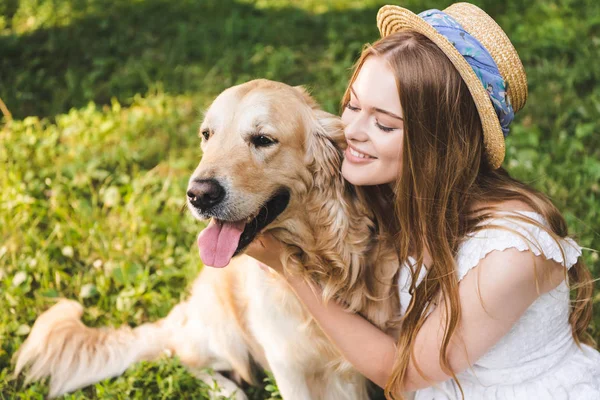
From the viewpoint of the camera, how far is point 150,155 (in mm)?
4254

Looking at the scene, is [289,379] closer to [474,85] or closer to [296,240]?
[296,240]

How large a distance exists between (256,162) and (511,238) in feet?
2.98

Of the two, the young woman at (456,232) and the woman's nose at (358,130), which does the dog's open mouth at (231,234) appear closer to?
the young woman at (456,232)

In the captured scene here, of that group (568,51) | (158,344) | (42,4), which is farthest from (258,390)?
(42,4)

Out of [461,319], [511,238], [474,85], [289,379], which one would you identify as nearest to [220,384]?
[289,379]

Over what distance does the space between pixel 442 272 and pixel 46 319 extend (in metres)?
1.84

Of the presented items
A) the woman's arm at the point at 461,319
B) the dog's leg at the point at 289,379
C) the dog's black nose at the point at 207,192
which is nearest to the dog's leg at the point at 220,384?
the dog's leg at the point at 289,379

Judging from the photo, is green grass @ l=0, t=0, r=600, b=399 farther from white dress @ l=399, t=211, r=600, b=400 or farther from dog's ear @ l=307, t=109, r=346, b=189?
dog's ear @ l=307, t=109, r=346, b=189

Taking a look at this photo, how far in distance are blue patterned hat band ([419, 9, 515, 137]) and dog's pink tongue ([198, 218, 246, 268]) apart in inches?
37.1

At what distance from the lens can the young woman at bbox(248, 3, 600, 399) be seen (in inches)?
80.0

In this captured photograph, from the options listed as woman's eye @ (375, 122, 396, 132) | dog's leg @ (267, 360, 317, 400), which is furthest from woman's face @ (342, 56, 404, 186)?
dog's leg @ (267, 360, 317, 400)

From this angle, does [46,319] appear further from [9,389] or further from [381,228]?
[381,228]

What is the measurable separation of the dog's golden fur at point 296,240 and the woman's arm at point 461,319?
0.07m

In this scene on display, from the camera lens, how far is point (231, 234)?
224 cm
